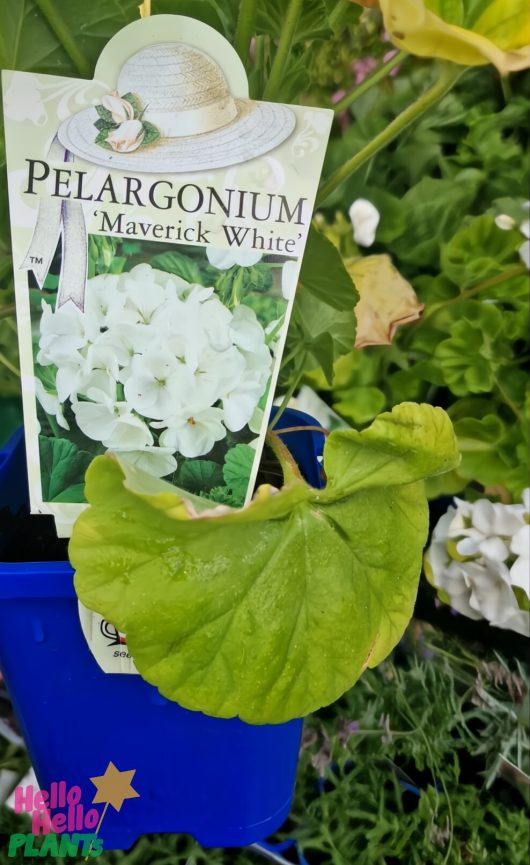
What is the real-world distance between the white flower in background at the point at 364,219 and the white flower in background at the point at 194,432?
0.94 feet

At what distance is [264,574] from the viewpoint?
0.38 metres

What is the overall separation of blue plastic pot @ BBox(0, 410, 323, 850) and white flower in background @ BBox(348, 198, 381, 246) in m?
0.19

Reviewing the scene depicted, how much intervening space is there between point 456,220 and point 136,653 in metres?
0.51

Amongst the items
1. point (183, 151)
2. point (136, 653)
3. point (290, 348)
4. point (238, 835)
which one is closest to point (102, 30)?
point (183, 151)

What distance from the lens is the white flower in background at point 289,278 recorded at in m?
0.41

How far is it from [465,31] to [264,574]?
0.30m

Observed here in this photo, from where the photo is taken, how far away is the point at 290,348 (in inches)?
20.2

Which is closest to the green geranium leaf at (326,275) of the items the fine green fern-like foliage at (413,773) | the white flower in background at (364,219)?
the white flower in background at (364,219)

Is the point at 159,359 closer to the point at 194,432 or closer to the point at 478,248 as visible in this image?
the point at 194,432

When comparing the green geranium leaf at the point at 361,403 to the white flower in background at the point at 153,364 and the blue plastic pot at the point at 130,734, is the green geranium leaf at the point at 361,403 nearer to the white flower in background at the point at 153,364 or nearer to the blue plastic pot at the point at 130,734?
the blue plastic pot at the point at 130,734

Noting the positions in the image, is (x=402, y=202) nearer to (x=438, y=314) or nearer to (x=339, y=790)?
(x=438, y=314)

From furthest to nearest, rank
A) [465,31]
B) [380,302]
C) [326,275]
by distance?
[380,302] < [326,275] < [465,31]

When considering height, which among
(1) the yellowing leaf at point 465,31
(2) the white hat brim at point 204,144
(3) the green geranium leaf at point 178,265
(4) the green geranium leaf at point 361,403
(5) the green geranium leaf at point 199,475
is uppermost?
(1) the yellowing leaf at point 465,31

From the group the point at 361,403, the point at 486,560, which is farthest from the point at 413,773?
the point at 361,403
